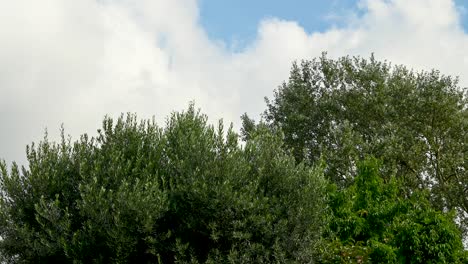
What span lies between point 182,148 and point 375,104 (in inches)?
834

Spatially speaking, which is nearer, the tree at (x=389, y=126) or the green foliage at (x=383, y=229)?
the green foliage at (x=383, y=229)

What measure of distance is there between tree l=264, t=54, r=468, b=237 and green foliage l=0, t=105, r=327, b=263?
15.1 meters

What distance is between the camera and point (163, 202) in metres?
22.7

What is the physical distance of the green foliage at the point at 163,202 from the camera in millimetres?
22641

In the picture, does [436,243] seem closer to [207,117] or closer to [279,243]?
[279,243]

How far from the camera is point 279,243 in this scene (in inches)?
917

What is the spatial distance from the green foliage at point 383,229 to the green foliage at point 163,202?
2014 mm

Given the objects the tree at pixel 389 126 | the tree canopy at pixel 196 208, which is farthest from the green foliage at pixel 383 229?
the tree at pixel 389 126

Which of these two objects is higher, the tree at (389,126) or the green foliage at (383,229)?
the tree at (389,126)

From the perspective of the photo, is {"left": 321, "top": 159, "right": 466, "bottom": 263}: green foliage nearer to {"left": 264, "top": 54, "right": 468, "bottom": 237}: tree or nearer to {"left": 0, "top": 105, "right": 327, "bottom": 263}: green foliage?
{"left": 0, "top": 105, "right": 327, "bottom": 263}: green foliage

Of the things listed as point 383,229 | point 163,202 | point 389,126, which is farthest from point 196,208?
point 389,126

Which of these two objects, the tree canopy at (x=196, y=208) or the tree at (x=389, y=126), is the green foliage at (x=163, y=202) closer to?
the tree canopy at (x=196, y=208)

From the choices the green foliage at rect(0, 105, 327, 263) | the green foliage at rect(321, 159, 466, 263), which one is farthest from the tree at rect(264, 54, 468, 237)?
the green foliage at rect(0, 105, 327, 263)

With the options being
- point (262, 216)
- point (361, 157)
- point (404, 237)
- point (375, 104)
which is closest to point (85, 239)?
point (262, 216)
